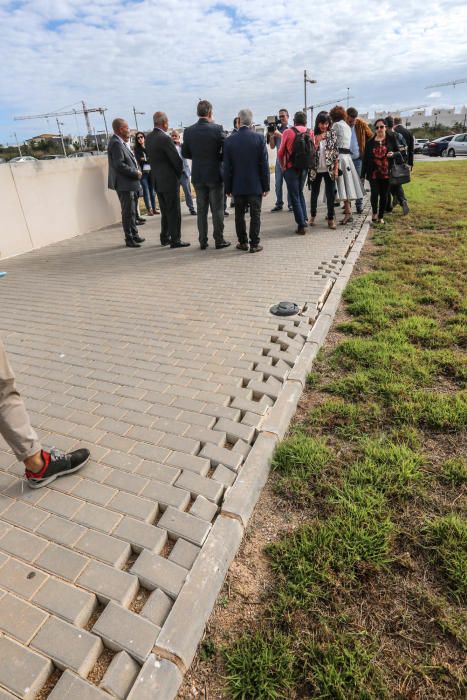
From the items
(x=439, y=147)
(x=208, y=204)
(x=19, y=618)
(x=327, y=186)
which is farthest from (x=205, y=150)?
(x=439, y=147)

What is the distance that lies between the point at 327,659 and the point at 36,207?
8972mm

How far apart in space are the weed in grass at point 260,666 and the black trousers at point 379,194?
816 cm

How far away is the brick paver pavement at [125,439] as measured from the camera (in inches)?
69.9

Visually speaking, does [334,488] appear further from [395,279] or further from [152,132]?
[152,132]

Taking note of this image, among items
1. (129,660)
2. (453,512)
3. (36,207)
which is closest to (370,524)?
(453,512)

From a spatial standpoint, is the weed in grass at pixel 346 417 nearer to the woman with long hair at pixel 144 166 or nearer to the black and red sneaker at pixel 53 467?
the black and red sneaker at pixel 53 467

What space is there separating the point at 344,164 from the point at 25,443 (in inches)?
298

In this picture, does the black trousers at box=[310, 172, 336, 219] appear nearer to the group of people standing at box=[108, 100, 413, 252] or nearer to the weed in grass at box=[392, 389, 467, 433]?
the group of people standing at box=[108, 100, 413, 252]

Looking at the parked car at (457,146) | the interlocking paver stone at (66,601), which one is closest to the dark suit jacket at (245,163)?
the interlocking paver stone at (66,601)

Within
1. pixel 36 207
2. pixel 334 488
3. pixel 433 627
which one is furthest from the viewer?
pixel 36 207

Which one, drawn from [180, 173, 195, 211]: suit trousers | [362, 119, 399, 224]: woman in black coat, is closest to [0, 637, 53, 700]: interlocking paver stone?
[362, 119, 399, 224]: woman in black coat

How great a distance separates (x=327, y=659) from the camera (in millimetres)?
1666

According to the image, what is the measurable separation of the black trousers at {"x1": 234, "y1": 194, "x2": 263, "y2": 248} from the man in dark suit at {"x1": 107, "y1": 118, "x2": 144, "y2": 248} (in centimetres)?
200

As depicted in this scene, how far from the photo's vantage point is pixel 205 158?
7.10 metres
